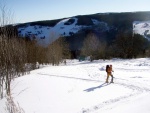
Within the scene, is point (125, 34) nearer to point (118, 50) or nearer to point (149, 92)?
point (118, 50)

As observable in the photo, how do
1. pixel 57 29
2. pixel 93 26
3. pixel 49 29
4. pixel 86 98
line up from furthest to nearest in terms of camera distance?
pixel 49 29 < pixel 57 29 < pixel 93 26 < pixel 86 98

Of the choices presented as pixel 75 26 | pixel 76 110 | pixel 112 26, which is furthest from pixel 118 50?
pixel 75 26

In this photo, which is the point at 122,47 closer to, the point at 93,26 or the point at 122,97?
the point at 122,97

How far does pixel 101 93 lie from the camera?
15.8 meters

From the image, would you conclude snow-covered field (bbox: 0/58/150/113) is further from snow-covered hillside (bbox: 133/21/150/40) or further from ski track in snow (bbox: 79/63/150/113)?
snow-covered hillside (bbox: 133/21/150/40)

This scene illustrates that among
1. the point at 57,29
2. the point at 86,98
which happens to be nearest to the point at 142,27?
the point at 57,29

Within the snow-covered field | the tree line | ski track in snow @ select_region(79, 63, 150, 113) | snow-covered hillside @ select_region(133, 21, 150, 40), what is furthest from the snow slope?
the snow-covered field

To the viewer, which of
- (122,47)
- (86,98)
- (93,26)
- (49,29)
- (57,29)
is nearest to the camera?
(86,98)

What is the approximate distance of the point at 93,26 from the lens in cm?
15000

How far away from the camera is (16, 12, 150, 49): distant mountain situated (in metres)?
135

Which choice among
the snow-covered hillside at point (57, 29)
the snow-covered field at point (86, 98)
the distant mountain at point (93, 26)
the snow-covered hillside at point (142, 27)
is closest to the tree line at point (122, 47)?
the snow-covered field at point (86, 98)

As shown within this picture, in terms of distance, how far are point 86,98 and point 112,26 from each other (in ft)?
438

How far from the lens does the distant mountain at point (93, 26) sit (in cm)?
13488

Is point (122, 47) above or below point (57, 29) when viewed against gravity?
below
